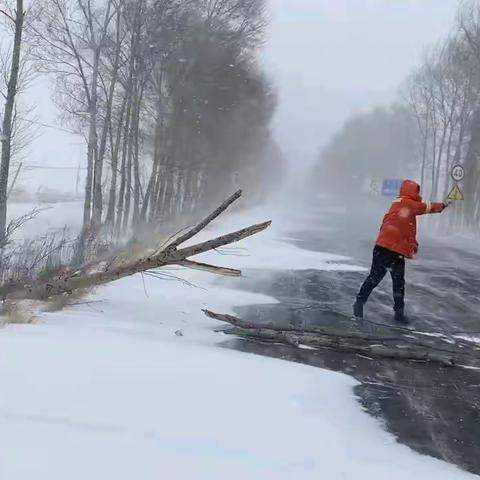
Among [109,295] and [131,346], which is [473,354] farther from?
[109,295]

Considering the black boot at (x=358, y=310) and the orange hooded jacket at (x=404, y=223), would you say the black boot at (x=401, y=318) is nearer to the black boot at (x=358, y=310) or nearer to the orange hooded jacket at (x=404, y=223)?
the black boot at (x=358, y=310)

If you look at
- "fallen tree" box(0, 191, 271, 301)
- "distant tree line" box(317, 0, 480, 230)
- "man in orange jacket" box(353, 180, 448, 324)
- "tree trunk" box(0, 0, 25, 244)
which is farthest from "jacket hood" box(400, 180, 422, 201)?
"distant tree line" box(317, 0, 480, 230)

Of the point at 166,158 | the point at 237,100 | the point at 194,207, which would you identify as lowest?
the point at 194,207

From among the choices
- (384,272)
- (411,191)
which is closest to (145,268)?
(384,272)

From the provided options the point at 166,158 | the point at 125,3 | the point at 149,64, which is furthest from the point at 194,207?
the point at 125,3

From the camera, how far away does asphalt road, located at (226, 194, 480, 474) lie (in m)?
3.71

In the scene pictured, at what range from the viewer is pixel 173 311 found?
648 cm

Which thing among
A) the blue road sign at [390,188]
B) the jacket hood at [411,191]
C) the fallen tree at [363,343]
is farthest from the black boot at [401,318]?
the blue road sign at [390,188]

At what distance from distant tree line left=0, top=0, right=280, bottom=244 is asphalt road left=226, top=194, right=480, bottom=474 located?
9972 millimetres

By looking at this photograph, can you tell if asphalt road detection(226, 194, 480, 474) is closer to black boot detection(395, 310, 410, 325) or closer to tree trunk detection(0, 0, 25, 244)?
black boot detection(395, 310, 410, 325)

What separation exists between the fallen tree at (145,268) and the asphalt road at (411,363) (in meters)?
0.89

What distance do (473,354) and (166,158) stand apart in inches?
738

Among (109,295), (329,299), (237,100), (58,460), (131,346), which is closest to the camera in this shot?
(58,460)

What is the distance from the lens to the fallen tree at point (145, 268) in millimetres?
5582
